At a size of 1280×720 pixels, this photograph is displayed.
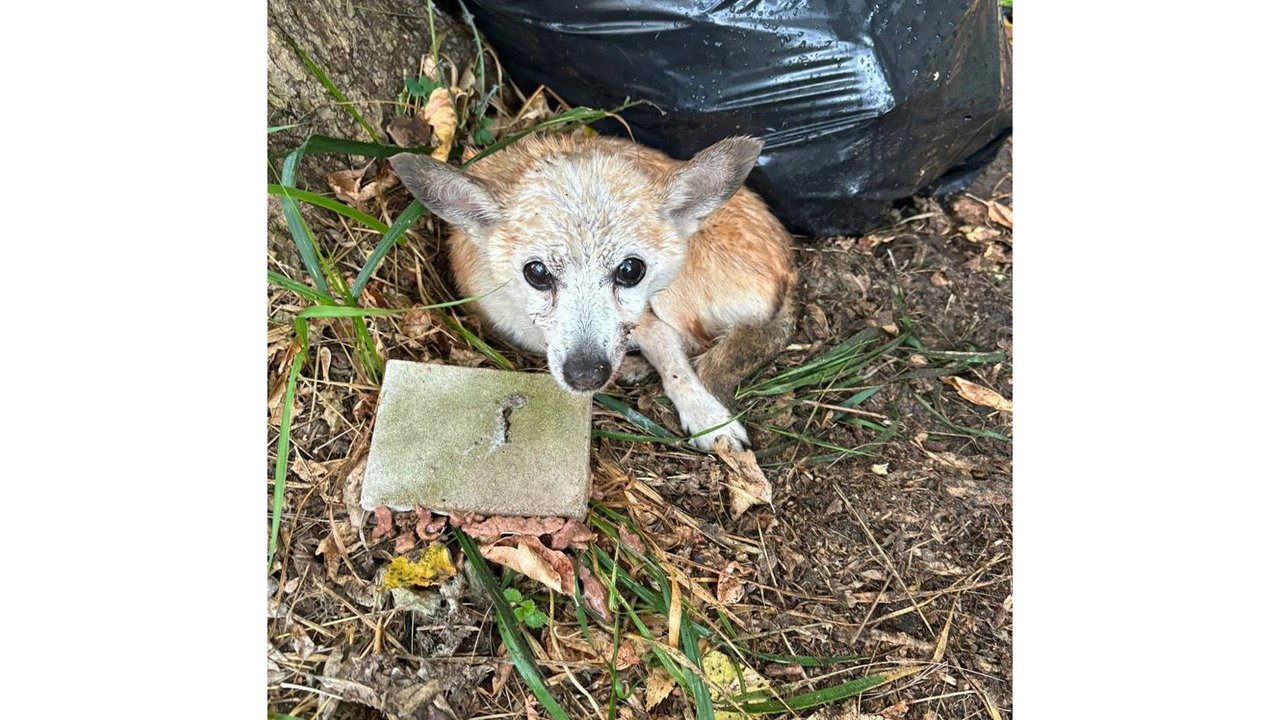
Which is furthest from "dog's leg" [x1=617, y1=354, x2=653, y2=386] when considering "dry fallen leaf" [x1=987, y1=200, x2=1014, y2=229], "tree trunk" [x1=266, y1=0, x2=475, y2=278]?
"dry fallen leaf" [x1=987, y1=200, x2=1014, y2=229]

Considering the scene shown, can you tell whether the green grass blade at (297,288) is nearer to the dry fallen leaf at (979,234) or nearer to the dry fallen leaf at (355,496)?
the dry fallen leaf at (355,496)

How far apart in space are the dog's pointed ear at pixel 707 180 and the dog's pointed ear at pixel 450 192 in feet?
1.75

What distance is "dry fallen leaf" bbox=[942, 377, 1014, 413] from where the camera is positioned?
264 cm

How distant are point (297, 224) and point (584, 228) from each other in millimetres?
771

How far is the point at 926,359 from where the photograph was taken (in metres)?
2.79

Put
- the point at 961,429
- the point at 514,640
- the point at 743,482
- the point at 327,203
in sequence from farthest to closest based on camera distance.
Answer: the point at 961,429 < the point at 743,482 < the point at 327,203 < the point at 514,640

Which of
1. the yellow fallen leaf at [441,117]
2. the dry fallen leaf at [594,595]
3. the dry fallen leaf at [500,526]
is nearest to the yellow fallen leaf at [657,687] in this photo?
the dry fallen leaf at [594,595]

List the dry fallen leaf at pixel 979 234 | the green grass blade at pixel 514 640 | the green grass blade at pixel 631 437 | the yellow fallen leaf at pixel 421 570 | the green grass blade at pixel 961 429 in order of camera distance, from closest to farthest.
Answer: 1. the green grass blade at pixel 514 640
2. the yellow fallen leaf at pixel 421 570
3. the green grass blade at pixel 631 437
4. the green grass blade at pixel 961 429
5. the dry fallen leaf at pixel 979 234

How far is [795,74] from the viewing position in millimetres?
2523

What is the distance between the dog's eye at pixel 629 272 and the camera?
2.26 meters

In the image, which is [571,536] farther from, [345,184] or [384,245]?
[345,184]

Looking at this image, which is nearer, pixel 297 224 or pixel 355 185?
pixel 297 224

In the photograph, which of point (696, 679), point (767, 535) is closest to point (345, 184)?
point (767, 535)

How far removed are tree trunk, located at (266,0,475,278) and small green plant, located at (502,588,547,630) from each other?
1.15m
